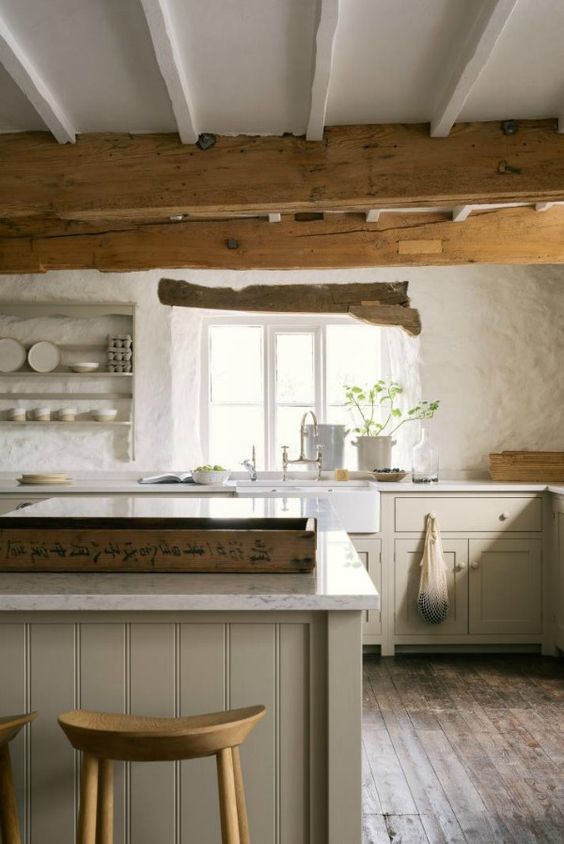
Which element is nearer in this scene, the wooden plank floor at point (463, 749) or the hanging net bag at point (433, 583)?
the wooden plank floor at point (463, 749)

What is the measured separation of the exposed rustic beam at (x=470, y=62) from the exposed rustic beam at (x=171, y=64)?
95 cm

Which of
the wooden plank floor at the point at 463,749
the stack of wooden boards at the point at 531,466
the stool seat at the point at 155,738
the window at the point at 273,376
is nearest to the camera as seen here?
the stool seat at the point at 155,738

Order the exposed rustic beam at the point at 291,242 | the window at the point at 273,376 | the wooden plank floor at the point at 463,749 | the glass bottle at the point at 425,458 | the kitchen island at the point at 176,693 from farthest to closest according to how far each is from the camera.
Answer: the window at the point at 273,376 → the glass bottle at the point at 425,458 → the exposed rustic beam at the point at 291,242 → the wooden plank floor at the point at 463,749 → the kitchen island at the point at 176,693

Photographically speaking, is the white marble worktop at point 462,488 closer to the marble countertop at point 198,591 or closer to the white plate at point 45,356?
the white plate at point 45,356

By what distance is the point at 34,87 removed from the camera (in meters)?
2.94

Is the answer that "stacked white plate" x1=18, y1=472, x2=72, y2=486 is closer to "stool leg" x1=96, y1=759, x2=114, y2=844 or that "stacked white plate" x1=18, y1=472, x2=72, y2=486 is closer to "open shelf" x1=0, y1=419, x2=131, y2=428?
"open shelf" x1=0, y1=419, x2=131, y2=428

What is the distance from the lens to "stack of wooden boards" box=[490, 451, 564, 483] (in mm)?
5043

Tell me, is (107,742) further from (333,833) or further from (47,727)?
(333,833)

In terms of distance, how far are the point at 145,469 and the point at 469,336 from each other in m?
2.32

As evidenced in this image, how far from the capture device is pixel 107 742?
1.41 metres

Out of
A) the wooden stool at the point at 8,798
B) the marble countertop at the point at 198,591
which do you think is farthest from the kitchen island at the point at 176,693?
the wooden stool at the point at 8,798

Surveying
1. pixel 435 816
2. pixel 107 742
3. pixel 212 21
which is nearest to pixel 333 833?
pixel 107 742

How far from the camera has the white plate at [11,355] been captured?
531cm

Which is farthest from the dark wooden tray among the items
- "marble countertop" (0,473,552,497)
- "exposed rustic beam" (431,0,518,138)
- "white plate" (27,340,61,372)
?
"white plate" (27,340,61,372)
